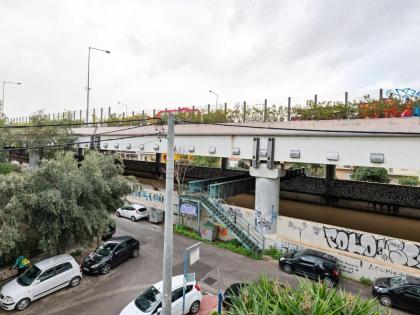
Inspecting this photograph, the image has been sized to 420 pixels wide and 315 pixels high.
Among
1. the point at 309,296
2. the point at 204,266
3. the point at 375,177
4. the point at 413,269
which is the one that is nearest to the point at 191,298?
the point at 204,266

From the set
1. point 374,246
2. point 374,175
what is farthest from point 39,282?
point 374,175

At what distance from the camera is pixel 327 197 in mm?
→ 32469

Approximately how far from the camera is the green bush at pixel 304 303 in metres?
6.57

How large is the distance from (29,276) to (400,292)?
15.5 m

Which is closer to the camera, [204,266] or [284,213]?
[204,266]

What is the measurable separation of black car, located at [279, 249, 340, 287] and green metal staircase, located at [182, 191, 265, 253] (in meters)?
2.37

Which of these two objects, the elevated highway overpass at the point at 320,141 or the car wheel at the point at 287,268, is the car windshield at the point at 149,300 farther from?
the car wheel at the point at 287,268

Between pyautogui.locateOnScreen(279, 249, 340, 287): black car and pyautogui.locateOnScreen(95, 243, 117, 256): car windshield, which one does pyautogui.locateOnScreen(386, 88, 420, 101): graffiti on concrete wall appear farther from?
pyautogui.locateOnScreen(95, 243, 117, 256): car windshield

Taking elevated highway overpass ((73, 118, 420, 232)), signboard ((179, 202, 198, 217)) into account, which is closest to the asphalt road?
signboard ((179, 202, 198, 217))

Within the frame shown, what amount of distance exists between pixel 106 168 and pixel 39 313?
7.22 m

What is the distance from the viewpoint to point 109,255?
47.9 feet

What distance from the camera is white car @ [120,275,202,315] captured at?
9.93m

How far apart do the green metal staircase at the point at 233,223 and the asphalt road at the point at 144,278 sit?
44.1 inches

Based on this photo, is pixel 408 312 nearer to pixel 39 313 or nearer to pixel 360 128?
pixel 360 128
